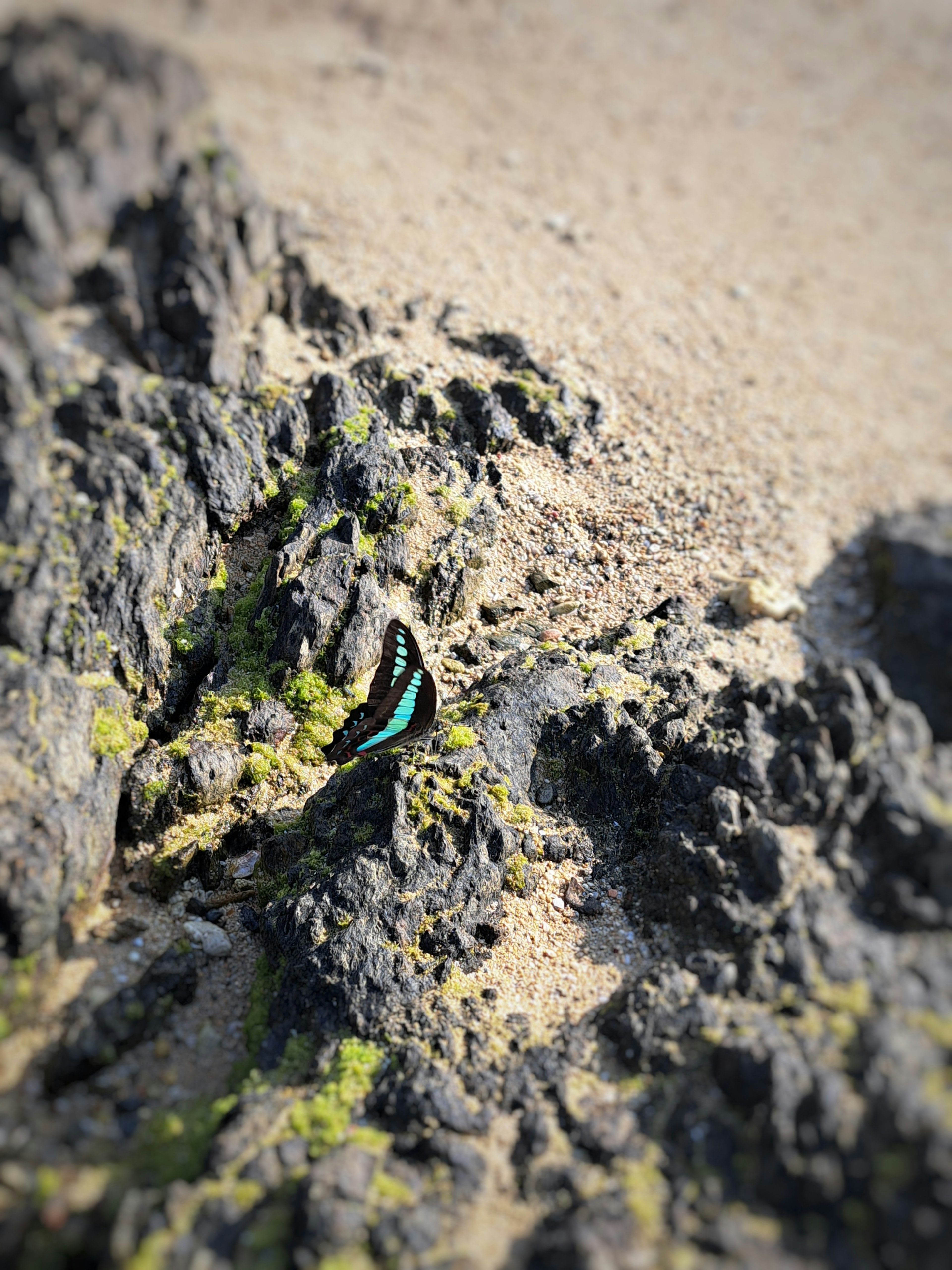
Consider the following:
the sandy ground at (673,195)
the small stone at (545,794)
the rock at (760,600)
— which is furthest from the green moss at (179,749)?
the sandy ground at (673,195)

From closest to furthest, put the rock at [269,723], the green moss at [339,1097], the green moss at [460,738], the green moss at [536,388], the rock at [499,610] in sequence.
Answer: the green moss at [339,1097] < the green moss at [460,738] < the rock at [269,723] < the rock at [499,610] < the green moss at [536,388]

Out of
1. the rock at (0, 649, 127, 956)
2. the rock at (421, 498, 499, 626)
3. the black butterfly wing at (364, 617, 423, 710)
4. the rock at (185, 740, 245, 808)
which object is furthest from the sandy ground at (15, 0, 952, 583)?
the rock at (0, 649, 127, 956)

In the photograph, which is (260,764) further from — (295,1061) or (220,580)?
(295,1061)

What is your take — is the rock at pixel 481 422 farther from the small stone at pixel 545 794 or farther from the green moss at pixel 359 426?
the small stone at pixel 545 794

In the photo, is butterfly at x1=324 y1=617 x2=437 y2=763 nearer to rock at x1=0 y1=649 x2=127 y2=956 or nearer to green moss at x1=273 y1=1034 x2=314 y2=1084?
rock at x1=0 y1=649 x2=127 y2=956

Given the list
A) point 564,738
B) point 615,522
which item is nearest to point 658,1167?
point 564,738

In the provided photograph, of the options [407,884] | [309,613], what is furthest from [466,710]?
[309,613]
